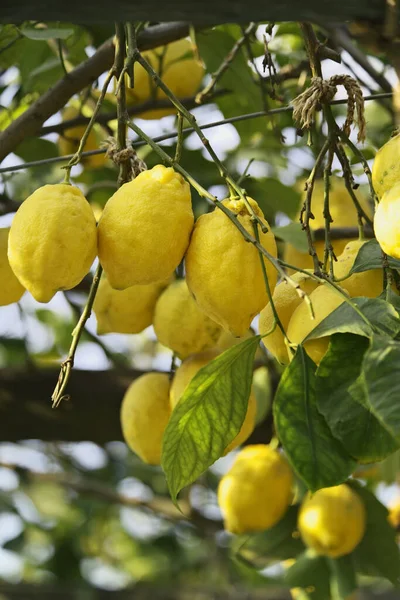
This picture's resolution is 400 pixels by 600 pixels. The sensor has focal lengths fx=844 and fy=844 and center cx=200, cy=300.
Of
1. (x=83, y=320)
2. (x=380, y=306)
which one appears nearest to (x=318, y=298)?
(x=380, y=306)

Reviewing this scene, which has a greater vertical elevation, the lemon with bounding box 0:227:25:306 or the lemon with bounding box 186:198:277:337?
the lemon with bounding box 186:198:277:337

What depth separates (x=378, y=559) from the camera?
1588 millimetres

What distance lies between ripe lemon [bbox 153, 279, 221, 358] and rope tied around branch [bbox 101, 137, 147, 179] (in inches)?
12.6

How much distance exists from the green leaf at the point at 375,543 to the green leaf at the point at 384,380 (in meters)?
1.05

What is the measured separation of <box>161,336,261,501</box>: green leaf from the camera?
752 millimetres

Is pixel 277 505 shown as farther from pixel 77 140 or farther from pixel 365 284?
pixel 77 140

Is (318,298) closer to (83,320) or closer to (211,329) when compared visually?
(83,320)

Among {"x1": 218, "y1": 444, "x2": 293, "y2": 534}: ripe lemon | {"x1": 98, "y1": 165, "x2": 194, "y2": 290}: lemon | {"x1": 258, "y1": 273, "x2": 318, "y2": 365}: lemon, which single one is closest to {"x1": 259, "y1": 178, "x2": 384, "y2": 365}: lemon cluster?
{"x1": 258, "y1": 273, "x2": 318, "y2": 365}: lemon

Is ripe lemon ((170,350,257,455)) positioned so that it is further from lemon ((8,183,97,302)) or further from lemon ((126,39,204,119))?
lemon ((126,39,204,119))

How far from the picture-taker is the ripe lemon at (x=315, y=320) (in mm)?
752

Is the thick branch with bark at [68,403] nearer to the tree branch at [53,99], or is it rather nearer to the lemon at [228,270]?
the tree branch at [53,99]

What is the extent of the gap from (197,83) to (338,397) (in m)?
1.18

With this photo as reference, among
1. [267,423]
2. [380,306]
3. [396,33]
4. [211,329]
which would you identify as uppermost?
[396,33]

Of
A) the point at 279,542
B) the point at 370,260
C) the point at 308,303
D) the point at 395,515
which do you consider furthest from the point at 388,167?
the point at 395,515
